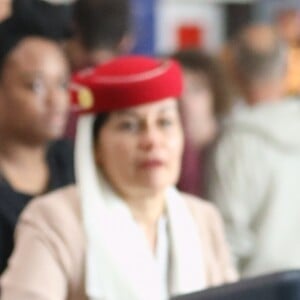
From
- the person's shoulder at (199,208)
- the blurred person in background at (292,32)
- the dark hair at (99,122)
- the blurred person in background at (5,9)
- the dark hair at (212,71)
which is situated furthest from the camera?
the blurred person in background at (292,32)

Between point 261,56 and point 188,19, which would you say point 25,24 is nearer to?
point 261,56

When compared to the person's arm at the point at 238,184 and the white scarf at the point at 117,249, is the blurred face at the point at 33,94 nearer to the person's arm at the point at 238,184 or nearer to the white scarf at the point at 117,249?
the white scarf at the point at 117,249

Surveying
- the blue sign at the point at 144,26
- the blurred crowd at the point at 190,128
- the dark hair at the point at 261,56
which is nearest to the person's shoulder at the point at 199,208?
the blurred crowd at the point at 190,128

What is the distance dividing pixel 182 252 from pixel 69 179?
1.20ft

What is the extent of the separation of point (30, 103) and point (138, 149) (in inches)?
15.4

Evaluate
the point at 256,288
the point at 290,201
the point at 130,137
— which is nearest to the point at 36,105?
the point at 130,137

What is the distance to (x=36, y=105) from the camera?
1.78 metres

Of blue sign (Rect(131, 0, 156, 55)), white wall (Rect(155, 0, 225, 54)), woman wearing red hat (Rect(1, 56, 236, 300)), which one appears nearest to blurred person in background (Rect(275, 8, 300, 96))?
white wall (Rect(155, 0, 225, 54))

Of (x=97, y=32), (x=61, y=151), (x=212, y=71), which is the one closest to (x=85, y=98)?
(x=61, y=151)

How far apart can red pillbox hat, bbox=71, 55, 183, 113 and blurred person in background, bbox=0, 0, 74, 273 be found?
0.98 ft

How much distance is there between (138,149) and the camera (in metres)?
1.46

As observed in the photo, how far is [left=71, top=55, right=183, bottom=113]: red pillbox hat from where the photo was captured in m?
1.44

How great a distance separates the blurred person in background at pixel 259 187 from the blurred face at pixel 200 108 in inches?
Answer: 1.6

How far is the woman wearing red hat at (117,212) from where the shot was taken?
141cm
